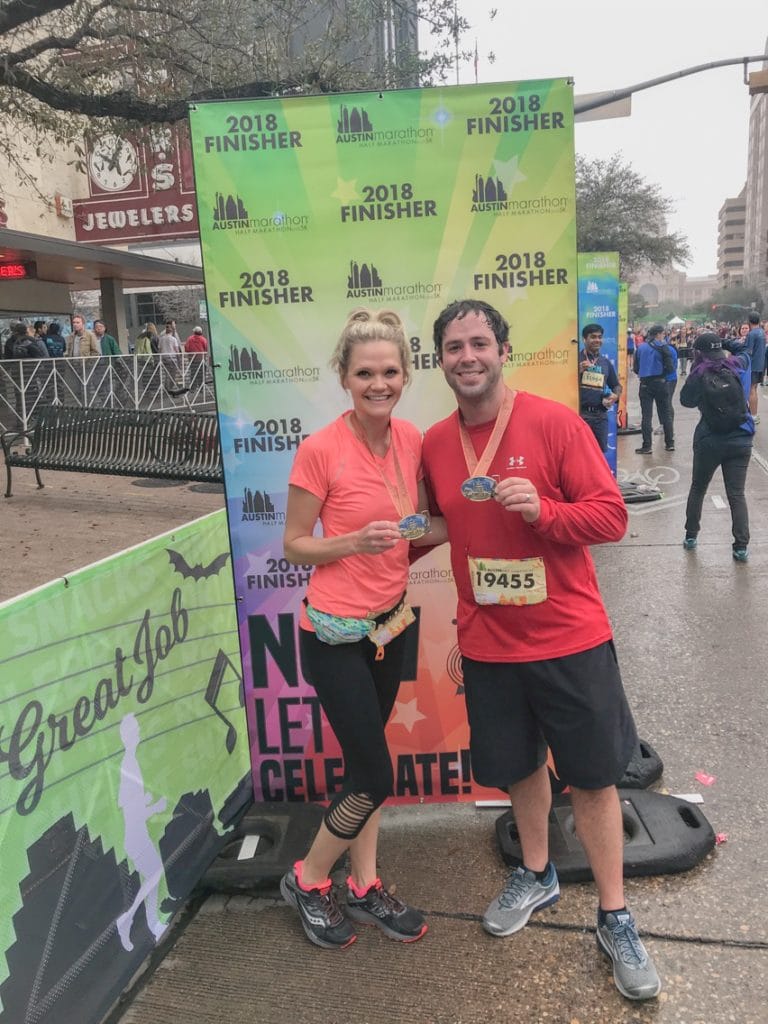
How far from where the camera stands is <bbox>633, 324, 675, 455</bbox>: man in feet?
39.5

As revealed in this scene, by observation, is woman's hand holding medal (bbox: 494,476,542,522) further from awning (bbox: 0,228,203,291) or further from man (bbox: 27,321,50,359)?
awning (bbox: 0,228,203,291)

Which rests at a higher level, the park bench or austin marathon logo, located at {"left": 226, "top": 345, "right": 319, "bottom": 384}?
austin marathon logo, located at {"left": 226, "top": 345, "right": 319, "bottom": 384}

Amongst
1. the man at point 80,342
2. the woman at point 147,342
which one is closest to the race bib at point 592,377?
the man at point 80,342

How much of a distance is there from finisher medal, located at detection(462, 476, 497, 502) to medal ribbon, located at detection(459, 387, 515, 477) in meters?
0.14

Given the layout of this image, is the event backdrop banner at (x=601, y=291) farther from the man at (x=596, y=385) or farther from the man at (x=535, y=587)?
the man at (x=535, y=587)

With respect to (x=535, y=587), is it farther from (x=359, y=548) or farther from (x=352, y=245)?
(x=352, y=245)

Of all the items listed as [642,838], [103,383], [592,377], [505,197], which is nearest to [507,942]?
[642,838]

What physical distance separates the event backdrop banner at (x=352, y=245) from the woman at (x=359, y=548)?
0.53 meters

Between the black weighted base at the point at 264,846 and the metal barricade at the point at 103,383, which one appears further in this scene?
the metal barricade at the point at 103,383

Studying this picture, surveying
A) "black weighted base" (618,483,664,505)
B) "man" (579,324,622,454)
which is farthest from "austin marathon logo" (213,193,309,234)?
"black weighted base" (618,483,664,505)

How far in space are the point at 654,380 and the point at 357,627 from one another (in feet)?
36.2

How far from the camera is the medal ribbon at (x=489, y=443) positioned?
7.43 ft

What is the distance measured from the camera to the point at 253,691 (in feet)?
10.4

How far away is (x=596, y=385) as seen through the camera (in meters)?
8.64
